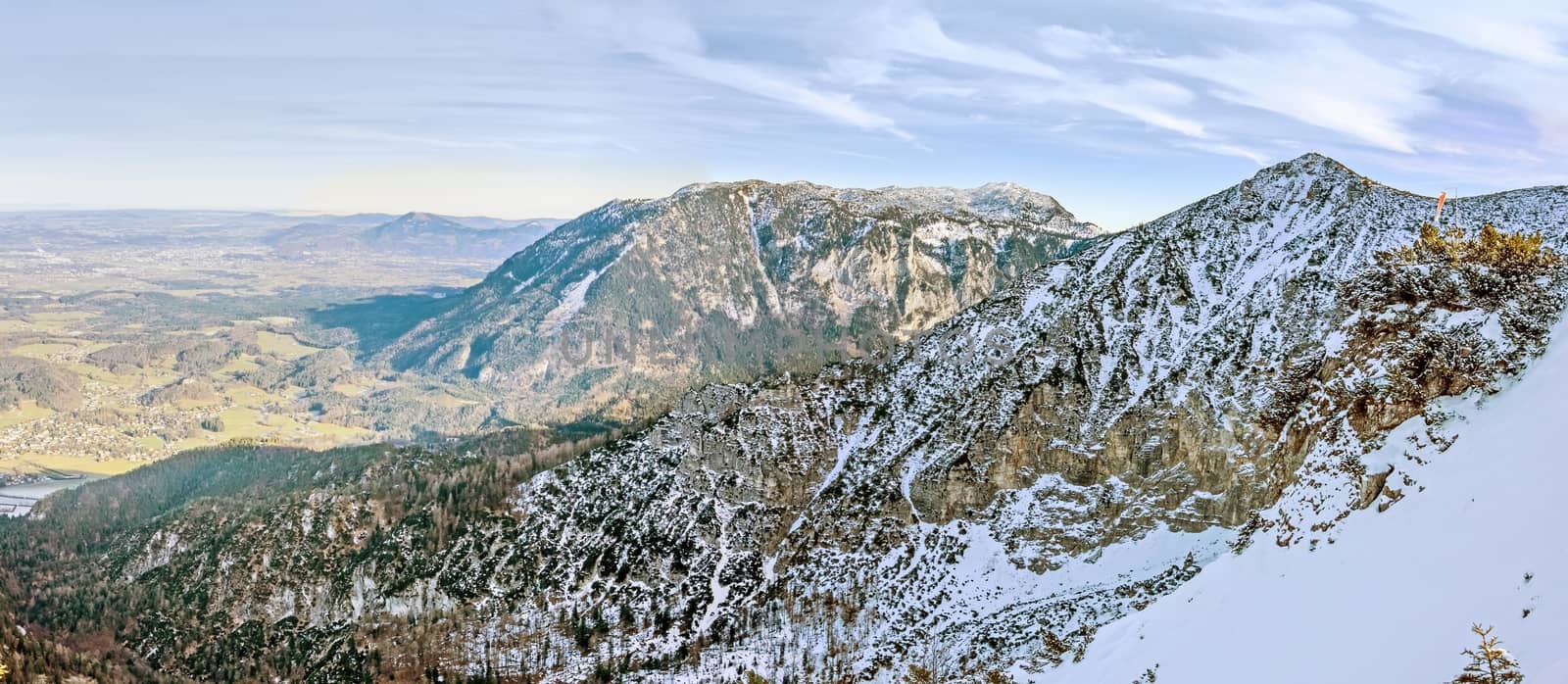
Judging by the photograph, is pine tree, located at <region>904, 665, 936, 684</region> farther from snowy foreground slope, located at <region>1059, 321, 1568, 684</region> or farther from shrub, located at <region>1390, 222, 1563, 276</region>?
shrub, located at <region>1390, 222, 1563, 276</region>

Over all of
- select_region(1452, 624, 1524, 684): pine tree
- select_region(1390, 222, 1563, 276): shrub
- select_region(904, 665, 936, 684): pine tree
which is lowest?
select_region(904, 665, 936, 684): pine tree

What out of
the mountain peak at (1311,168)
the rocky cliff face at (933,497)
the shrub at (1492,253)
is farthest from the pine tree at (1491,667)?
the mountain peak at (1311,168)

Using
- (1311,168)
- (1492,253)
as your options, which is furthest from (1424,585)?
(1311,168)

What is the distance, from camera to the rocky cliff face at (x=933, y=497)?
9856 centimetres

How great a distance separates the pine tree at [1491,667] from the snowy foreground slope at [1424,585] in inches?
22.2

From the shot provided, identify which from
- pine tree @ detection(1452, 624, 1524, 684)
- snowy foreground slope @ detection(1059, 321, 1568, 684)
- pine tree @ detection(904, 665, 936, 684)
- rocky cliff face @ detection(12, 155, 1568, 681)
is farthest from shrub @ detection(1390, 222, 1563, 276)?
pine tree @ detection(1452, 624, 1524, 684)

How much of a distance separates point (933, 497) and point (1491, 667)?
9915 centimetres

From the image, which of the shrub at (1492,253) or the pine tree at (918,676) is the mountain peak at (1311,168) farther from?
the pine tree at (918,676)

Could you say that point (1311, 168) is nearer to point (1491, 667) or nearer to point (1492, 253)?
point (1492, 253)

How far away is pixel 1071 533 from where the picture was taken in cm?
10688

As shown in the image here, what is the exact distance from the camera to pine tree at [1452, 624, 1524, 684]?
20109mm

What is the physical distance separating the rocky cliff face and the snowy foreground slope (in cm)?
3271

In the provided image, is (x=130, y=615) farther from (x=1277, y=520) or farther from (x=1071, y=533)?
(x=1277, y=520)

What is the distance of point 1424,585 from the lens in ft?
90.9
